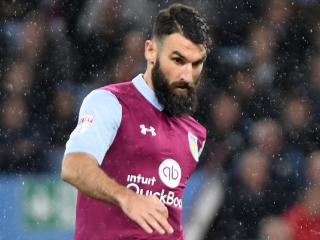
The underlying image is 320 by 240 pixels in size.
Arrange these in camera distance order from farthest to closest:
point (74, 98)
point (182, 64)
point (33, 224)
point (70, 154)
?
1. point (74, 98)
2. point (33, 224)
3. point (182, 64)
4. point (70, 154)

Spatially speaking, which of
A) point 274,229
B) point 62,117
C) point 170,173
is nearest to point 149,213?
point 170,173

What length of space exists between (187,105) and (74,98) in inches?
72.8

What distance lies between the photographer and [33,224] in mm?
4078

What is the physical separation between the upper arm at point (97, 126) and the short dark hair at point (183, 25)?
311 mm

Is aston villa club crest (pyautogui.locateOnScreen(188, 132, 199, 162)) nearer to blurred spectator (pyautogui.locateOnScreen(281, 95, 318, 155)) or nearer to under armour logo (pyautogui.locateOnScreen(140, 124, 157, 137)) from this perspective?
under armour logo (pyautogui.locateOnScreen(140, 124, 157, 137))

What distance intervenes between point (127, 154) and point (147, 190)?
0.12 metres

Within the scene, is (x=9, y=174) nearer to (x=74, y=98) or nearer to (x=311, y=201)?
(x=74, y=98)

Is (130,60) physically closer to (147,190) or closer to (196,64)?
(196,64)

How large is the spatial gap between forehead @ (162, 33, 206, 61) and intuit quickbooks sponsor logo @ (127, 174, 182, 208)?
40cm

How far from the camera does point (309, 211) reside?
425 cm

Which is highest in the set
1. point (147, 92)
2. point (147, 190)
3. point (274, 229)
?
point (147, 92)

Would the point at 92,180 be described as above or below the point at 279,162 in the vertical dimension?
above

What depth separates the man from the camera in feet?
7.84

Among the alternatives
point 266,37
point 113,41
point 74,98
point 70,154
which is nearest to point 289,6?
point 266,37
